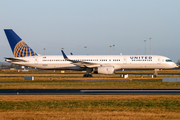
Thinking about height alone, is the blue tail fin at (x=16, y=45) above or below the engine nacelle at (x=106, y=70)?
above

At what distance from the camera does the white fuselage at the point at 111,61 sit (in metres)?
51.0

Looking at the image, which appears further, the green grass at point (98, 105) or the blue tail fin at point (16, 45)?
the blue tail fin at point (16, 45)

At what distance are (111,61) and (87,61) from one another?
5.15m

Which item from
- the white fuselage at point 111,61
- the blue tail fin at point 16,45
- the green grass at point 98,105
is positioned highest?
the blue tail fin at point 16,45

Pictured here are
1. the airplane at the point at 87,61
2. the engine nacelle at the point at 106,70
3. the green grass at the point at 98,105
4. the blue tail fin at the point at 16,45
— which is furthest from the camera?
the blue tail fin at the point at 16,45

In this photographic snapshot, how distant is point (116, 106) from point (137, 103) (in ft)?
7.03

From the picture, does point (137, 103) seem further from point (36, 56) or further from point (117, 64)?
point (36, 56)

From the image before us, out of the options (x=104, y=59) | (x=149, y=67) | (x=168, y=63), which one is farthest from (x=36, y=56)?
(x=168, y=63)

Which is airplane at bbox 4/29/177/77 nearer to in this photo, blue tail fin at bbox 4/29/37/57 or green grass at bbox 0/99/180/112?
blue tail fin at bbox 4/29/37/57

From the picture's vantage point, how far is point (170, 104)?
17906mm

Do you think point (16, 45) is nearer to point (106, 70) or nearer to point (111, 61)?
point (106, 70)

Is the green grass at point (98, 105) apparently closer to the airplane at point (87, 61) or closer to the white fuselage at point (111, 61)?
the airplane at point (87, 61)

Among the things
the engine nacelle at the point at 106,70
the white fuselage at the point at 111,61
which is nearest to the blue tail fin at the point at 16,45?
the white fuselage at the point at 111,61

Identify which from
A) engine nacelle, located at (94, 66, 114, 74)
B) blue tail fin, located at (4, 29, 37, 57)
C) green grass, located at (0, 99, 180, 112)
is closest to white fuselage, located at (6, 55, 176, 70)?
blue tail fin, located at (4, 29, 37, 57)
